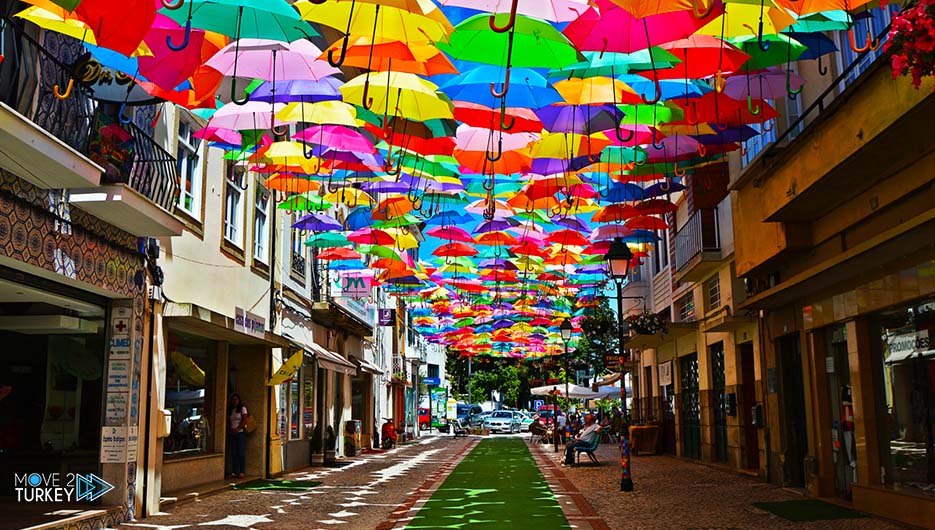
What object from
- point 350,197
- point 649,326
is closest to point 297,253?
point 350,197

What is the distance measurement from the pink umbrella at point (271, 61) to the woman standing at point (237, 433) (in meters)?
9.81

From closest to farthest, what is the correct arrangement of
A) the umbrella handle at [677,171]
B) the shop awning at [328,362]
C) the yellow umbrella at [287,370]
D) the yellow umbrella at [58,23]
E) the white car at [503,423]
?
1. the yellow umbrella at [58,23]
2. the umbrella handle at [677,171]
3. the yellow umbrella at [287,370]
4. the shop awning at [328,362]
5. the white car at [503,423]

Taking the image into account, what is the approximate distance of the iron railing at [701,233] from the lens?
2062cm

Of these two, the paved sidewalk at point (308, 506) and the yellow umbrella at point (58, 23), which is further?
the paved sidewalk at point (308, 506)

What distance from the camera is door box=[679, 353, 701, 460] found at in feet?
80.4

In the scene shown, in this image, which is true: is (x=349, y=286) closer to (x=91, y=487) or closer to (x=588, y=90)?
(x=91, y=487)

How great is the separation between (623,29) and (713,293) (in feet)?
50.4

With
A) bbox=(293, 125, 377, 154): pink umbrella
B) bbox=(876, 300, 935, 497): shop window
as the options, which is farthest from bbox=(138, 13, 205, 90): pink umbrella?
bbox=(876, 300, 935, 497): shop window

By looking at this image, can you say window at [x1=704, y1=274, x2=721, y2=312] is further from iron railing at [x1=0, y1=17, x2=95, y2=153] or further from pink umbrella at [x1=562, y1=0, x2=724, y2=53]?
iron railing at [x1=0, y1=17, x2=95, y2=153]

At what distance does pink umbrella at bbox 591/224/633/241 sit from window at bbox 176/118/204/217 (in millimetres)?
8408

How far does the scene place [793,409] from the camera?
15.9m

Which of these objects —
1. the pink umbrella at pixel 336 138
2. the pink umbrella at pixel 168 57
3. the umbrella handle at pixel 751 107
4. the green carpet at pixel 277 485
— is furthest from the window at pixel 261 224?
the umbrella handle at pixel 751 107

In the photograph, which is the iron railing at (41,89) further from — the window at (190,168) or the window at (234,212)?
the window at (234,212)

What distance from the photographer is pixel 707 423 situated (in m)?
22.9
